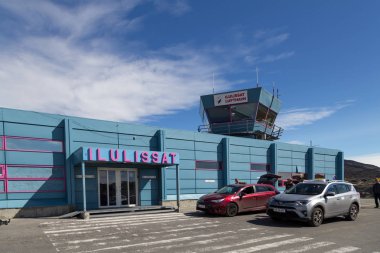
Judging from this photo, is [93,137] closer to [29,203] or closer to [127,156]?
[127,156]

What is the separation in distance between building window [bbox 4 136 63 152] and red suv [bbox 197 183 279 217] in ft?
24.6

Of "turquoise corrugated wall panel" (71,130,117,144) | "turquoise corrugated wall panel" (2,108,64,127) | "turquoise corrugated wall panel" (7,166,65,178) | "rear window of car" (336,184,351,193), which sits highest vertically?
"turquoise corrugated wall panel" (2,108,64,127)

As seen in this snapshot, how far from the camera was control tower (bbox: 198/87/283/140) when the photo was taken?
31547 millimetres

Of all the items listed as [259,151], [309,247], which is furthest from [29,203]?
[259,151]

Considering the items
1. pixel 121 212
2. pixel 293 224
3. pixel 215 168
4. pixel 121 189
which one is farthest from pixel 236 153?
pixel 293 224

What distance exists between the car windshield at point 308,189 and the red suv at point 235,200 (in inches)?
95.9

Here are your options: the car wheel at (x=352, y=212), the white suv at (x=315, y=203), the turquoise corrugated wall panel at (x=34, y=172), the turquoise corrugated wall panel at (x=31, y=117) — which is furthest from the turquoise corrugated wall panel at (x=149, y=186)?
the car wheel at (x=352, y=212)

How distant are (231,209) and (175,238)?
557 centimetres

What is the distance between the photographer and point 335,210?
41.7 ft

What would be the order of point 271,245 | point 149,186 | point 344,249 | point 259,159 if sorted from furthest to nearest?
point 259,159 < point 149,186 < point 271,245 < point 344,249

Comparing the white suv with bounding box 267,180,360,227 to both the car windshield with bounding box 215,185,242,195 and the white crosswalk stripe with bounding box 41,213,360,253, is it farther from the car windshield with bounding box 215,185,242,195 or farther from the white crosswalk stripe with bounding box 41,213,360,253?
the car windshield with bounding box 215,185,242,195

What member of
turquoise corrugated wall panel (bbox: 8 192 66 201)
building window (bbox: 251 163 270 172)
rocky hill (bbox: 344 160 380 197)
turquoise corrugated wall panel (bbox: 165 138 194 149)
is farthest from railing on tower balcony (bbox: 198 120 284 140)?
rocky hill (bbox: 344 160 380 197)

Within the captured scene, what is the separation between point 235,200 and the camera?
14883 millimetres

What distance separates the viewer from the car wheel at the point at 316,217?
460 inches
